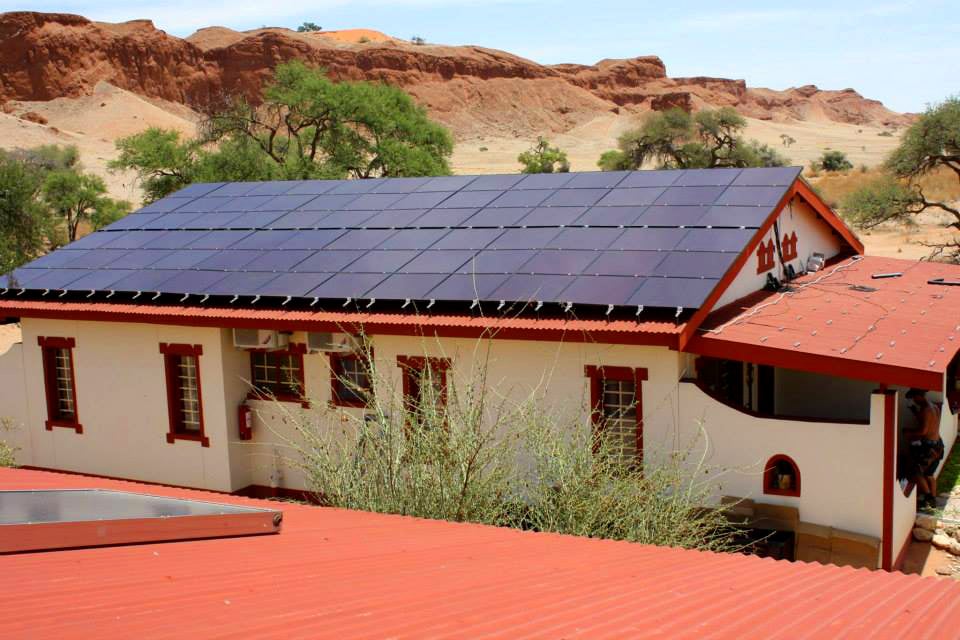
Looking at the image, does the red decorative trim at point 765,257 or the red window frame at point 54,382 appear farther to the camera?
the red window frame at point 54,382

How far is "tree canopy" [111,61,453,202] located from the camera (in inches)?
1410

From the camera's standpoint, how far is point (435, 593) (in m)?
4.97

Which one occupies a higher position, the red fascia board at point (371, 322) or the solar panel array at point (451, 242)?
the solar panel array at point (451, 242)

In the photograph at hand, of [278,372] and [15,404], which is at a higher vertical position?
[278,372]

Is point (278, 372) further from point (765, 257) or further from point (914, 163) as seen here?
point (914, 163)

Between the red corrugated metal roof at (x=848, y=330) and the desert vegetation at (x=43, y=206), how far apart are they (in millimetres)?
23869

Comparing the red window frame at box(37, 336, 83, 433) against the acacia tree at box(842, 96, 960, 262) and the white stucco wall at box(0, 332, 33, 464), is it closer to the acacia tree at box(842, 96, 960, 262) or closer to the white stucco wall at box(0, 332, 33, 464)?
the white stucco wall at box(0, 332, 33, 464)

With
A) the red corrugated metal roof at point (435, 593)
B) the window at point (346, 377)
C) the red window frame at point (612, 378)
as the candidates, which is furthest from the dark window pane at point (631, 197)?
the red corrugated metal roof at point (435, 593)

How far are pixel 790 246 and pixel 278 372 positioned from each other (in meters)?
8.02

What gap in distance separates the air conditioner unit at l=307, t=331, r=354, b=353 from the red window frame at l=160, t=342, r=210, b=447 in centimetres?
186

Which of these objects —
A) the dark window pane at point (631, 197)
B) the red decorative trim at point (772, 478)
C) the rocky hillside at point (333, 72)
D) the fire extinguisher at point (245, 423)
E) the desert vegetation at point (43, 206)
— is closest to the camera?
the red decorative trim at point (772, 478)

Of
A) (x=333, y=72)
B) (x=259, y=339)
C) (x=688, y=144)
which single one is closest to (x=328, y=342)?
(x=259, y=339)

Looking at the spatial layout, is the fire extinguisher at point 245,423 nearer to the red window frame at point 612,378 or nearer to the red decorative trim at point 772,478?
the red window frame at point 612,378

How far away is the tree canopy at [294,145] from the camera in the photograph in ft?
117
